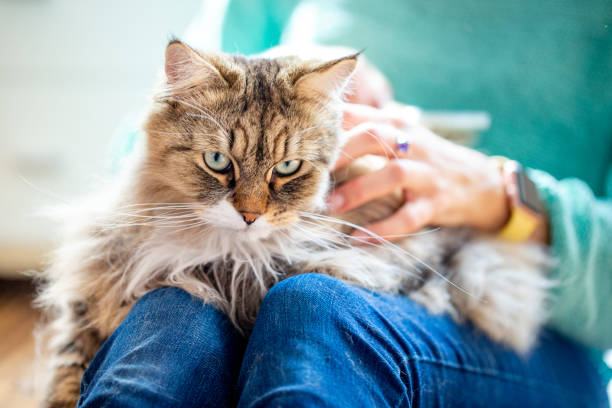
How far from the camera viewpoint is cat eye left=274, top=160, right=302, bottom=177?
2.49 feet

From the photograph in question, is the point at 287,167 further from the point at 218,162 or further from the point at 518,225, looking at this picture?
the point at 518,225

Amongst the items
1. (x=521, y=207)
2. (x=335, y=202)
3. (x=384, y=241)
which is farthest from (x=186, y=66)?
(x=521, y=207)

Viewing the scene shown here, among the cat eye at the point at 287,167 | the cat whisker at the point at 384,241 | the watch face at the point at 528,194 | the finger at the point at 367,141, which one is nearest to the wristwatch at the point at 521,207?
the watch face at the point at 528,194

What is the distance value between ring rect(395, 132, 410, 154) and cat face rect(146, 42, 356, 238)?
179 millimetres

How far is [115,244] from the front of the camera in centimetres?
87

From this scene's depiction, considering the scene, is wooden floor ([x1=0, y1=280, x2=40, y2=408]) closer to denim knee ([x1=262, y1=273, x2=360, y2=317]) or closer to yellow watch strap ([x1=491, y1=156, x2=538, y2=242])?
denim knee ([x1=262, y1=273, x2=360, y2=317])

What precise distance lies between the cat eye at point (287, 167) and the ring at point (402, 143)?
25 centimetres

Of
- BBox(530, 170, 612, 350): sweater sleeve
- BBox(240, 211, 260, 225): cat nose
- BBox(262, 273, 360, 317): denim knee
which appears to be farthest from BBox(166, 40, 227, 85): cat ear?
BBox(530, 170, 612, 350): sweater sleeve

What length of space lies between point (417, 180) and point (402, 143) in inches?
3.6

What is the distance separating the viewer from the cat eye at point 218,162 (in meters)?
0.73

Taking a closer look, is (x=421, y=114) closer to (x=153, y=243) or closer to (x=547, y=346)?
(x=547, y=346)

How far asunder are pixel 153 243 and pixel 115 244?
112 mm

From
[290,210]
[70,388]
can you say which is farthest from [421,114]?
[70,388]

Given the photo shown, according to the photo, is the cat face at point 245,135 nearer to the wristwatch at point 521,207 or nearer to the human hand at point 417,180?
the human hand at point 417,180
